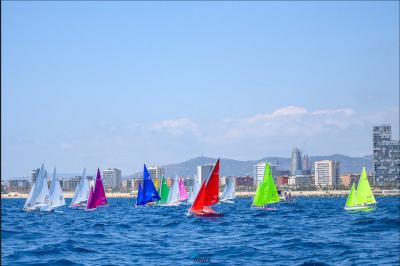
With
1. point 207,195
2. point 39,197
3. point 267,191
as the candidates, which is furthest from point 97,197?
point 207,195

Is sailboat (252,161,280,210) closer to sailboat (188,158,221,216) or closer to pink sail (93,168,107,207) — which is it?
sailboat (188,158,221,216)

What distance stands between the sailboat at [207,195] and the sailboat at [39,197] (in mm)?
25890

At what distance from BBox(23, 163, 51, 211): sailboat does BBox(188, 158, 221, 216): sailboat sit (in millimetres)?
25890

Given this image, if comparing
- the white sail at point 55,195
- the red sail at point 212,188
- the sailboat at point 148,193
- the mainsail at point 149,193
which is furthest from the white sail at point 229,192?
the red sail at point 212,188

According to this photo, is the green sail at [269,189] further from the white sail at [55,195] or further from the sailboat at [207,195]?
the white sail at [55,195]

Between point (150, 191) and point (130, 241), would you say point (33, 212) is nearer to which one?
point (150, 191)

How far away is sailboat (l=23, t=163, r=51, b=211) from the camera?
7975 centimetres

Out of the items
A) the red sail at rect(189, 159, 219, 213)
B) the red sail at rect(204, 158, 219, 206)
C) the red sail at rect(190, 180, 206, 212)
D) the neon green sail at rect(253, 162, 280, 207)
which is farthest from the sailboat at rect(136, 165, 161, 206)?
the red sail at rect(204, 158, 219, 206)

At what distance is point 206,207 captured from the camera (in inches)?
2442

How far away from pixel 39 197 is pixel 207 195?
29303 millimetres

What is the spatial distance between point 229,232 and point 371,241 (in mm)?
11446

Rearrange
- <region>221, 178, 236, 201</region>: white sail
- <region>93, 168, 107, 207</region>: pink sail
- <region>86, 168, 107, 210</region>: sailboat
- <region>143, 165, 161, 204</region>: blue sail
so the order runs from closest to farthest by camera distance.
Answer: <region>86, 168, 107, 210</region>: sailboat → <region>93, 168, 107, 207</region>: pink sail → <region>143, 165, 161, 204</region>: blue sail → <region>221, 178, 236, 201</region>: white sail

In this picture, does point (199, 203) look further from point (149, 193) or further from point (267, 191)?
point (149, 193)

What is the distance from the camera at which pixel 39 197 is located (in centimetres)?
8069
